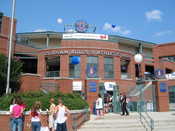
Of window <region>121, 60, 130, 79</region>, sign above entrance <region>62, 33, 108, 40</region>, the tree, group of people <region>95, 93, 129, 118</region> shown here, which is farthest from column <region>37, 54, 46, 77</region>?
group of people <region>95, 93, 129, 118</region>

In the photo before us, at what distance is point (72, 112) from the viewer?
12875 mm

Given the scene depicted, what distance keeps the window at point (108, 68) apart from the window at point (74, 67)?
377cm

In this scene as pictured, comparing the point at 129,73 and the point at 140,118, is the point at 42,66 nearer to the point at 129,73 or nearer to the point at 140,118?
the point at 129,73

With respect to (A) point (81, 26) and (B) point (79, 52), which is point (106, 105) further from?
(A) point (81, 26)

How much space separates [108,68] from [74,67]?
471cm

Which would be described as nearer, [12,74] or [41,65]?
[12,74]

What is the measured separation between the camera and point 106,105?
1900 centimetres

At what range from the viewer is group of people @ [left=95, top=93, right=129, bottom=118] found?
52.7 feet

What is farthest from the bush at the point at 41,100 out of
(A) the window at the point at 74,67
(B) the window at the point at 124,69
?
(B) the window at the point at 124,69

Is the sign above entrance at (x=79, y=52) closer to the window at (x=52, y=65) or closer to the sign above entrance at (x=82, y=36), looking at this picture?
the window at (x=52, y=65)

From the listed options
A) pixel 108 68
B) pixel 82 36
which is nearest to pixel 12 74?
pixel 108 68

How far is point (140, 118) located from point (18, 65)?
11344mm

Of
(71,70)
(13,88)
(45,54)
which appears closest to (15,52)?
(45,54)

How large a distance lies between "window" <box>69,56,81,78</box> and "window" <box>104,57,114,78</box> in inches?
148
